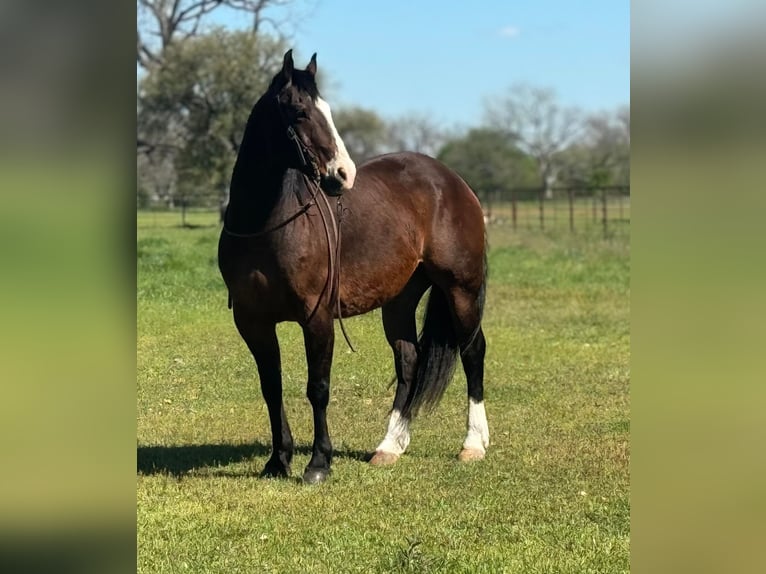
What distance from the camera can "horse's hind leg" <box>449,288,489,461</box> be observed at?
4.88m

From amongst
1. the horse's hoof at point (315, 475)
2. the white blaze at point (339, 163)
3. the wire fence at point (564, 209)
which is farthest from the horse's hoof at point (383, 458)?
the wire fence at point (564, 209)

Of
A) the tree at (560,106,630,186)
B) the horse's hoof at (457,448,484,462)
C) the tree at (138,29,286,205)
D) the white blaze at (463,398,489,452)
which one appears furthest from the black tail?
the tree at (560,106,630,186)

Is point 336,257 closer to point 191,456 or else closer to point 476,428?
point 191,456

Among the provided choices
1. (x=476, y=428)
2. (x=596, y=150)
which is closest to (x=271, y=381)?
(x=476, y=428)

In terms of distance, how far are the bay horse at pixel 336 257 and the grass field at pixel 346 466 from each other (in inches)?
9.4

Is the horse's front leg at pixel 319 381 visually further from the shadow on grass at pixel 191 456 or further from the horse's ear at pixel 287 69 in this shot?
A: the horse's ear at pixel 287 69

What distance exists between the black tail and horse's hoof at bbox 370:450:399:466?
29 cm

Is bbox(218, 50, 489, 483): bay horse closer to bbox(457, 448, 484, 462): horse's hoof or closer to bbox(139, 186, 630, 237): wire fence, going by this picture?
bbox(457, 448, 484, 462): horse's hoof

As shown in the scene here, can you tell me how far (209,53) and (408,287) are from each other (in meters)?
2.91

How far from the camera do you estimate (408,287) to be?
5.07 metres

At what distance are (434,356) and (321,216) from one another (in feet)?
4.07

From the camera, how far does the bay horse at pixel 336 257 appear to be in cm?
390

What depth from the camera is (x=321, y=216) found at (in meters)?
4.25
